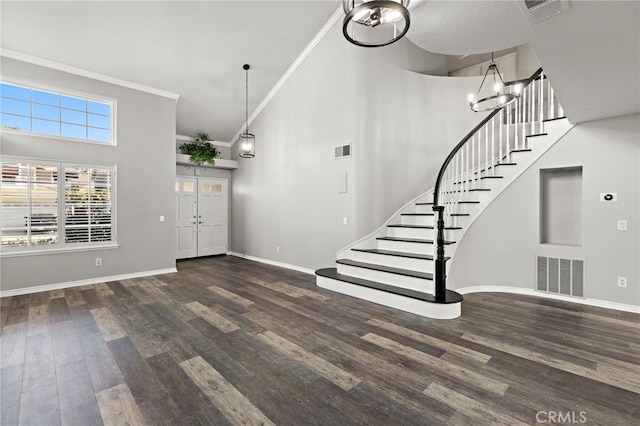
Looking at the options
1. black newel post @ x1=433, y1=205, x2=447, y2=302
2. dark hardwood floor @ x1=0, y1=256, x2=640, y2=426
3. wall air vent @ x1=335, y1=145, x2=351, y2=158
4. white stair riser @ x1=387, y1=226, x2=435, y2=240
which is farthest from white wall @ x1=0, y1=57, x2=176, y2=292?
black newel post @ x1=433, y1=205, x2=447, y2=302

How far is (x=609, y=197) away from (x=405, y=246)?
268 cm

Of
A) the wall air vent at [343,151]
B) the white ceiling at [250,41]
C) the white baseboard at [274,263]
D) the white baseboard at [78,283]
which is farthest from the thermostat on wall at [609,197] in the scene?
the white baseboard at [78,283]

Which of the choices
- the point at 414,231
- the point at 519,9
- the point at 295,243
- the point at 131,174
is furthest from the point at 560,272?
the point at 131,174

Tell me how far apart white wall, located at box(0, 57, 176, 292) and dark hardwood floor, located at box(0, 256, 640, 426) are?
87 cm

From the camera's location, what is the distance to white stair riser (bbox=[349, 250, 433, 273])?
14.2 ft

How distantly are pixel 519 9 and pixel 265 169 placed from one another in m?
5.91

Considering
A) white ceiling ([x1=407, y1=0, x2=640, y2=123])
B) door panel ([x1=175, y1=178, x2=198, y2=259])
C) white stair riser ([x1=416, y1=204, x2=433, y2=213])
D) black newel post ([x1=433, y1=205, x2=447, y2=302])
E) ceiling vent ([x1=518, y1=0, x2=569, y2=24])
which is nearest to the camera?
ceiling vent ([x1=518, y1=0, x2=569, y2=24])

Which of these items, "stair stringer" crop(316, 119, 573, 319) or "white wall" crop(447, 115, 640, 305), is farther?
"white wall" crop(447, 115, 640, 305)

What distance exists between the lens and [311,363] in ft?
8.43

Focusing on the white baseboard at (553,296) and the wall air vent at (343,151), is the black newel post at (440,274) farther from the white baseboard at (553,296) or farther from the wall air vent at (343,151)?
the wall air vent at (343,151)

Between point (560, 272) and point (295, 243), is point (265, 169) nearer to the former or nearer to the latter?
point (295, 243)

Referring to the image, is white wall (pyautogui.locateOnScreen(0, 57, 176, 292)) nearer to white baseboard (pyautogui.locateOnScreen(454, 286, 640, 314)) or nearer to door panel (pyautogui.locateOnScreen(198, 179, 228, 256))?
door panel (pyautogui.locateOnScreen(198, 179, 228, 256))

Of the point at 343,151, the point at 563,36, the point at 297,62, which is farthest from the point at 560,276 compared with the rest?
the point at 297,62

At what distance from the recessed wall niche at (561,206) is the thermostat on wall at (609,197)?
44 cm
